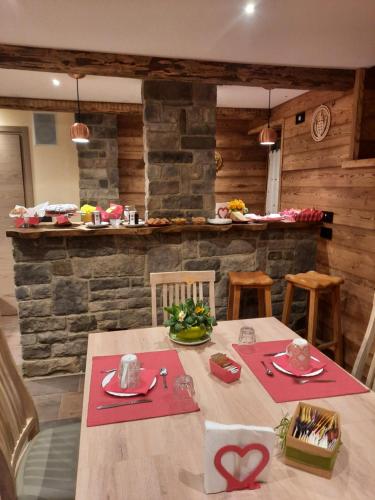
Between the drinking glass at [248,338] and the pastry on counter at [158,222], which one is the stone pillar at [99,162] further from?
the drinking glass at [248,338]

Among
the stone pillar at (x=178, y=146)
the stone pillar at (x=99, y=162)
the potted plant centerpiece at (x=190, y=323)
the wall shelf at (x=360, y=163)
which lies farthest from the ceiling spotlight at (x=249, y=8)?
the stone pillar at (x=99, y=162)

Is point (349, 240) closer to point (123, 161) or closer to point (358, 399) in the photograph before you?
point (358, 399)

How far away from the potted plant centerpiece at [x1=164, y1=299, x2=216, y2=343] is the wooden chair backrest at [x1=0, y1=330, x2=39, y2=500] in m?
0.66

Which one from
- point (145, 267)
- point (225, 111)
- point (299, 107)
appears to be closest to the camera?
point (145, 267)

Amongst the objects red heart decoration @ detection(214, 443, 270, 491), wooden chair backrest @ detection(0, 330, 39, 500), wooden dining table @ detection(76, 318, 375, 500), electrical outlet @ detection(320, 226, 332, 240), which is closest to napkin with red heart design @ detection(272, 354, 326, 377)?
wooden dining table @ detection(76, 318, 375, 500)

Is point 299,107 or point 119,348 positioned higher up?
point 299,107

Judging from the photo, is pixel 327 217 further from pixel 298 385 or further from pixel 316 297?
pixel 298 385

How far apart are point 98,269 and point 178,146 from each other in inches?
46.9

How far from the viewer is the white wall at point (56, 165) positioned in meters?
4.93

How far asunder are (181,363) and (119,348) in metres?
0.31

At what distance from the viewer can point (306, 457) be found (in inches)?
38.2

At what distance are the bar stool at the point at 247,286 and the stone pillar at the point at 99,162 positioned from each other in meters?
2.73

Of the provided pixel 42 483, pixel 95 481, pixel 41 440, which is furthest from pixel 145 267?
pixel 95 481

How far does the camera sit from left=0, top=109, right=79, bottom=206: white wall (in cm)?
493
